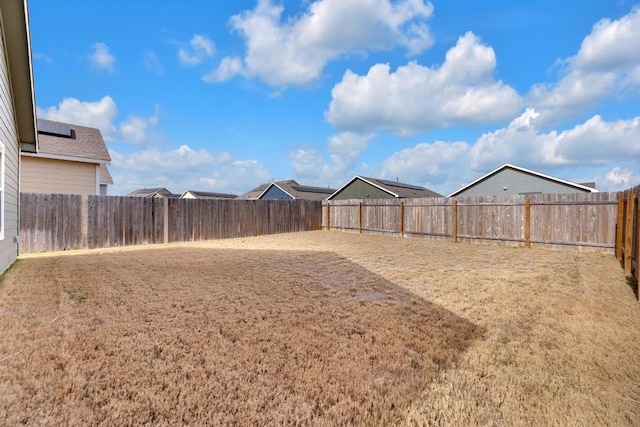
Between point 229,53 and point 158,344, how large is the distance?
12922mm

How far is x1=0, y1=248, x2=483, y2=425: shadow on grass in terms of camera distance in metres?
1.94

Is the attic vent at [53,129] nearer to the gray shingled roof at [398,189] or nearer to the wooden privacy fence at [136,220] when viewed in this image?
the wooden privacy fence at [136,220]

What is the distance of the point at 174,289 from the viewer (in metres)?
4.79

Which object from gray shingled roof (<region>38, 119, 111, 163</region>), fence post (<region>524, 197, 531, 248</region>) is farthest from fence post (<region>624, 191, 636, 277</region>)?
gray shingled roof (<region>38, 119, 111, 163</region>)

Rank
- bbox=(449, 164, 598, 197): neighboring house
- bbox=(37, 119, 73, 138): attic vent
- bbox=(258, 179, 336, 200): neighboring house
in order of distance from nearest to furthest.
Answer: bbox=(37, 119, 73, 138): attic vent → bbox=(449, 164, 598, 197): neighboring house → bbox=(258, 179, 336, 200): neighboring house

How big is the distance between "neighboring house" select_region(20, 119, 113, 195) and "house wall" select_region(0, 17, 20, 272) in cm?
387

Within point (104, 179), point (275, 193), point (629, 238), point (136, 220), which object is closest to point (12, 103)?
Result: point (136, 220)

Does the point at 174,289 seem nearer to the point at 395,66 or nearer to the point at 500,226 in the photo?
the point at 500,226

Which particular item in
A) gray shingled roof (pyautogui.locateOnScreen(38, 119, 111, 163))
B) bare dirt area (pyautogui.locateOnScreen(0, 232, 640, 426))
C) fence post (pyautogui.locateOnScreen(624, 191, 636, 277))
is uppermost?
gray shingled roof (pyautogui.locateOnScreen(38, 119, 111, 163))

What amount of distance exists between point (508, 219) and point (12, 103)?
1363cm

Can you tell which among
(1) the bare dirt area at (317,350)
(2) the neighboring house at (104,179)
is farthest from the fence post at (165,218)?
(2) the neighboring house at (104,179)

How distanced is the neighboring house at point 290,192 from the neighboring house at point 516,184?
583 inches

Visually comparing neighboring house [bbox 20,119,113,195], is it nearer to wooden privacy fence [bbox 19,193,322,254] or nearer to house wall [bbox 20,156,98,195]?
house wall [bbox 20,156,98,195]

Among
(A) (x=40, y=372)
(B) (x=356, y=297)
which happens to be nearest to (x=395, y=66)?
(B) (x=356, y=297)
